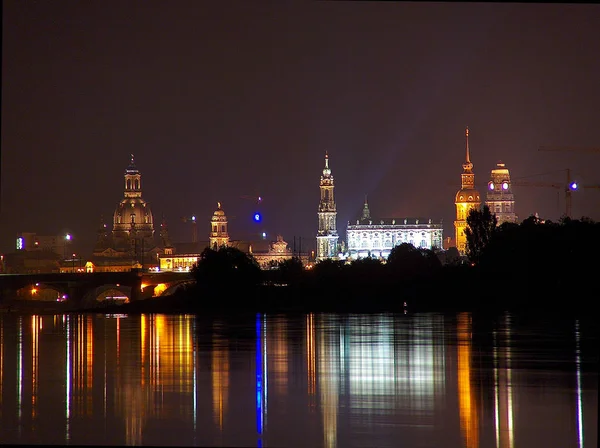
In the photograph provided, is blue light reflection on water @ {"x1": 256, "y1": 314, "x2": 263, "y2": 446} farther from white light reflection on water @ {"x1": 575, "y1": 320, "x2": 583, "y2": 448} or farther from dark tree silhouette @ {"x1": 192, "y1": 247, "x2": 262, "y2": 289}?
dark tree silhouette @ {"x1": 192, "y1": 247, "x2": 262, "y2": 289}

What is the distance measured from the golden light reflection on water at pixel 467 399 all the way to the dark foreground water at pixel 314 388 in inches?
2.1

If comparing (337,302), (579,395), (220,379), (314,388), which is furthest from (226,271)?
(579,395)

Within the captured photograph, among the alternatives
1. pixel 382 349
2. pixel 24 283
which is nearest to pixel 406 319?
pixel 382 349

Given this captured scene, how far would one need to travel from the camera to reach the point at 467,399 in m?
31.8

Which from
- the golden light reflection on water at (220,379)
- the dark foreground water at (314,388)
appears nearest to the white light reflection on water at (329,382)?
the dark foreground water at (314,388)

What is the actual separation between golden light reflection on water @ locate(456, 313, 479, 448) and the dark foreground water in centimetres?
5

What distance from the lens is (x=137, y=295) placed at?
477ft

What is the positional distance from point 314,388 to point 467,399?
5590 millimetres

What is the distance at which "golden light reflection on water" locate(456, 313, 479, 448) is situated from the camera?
25.7 metres

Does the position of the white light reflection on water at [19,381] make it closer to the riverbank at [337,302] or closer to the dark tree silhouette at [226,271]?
the riverbank at [337,302]

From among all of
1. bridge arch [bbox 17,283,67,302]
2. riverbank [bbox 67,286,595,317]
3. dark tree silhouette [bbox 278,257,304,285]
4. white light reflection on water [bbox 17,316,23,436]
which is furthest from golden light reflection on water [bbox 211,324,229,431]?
bridge arch [bbox 17,283,67,302]

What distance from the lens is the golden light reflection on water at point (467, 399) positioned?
25.7m

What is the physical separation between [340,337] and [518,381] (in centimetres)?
2390

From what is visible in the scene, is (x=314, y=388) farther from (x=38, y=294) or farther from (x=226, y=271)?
(x=38, y=294)
